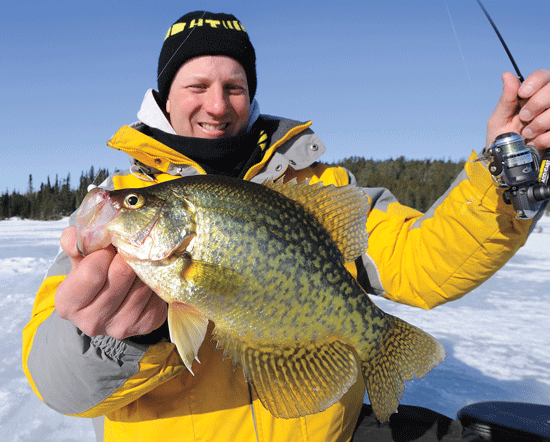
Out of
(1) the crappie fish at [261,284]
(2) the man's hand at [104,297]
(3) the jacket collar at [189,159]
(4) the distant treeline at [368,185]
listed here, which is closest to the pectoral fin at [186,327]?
(1) the crappie fish at [261,284]

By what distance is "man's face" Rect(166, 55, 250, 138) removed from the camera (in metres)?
2.48

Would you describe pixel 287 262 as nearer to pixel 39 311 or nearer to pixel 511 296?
pixel 39 311

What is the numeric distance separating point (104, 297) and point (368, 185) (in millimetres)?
46040

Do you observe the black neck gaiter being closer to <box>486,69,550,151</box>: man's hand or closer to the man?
the man

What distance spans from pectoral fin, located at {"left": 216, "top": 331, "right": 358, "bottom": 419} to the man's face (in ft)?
5.22

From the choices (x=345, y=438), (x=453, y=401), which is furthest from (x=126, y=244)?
(x=453, y=401)

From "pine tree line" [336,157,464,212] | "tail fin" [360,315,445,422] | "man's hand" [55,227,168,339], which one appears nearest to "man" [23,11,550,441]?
"man's hand" [55,227,168,339]

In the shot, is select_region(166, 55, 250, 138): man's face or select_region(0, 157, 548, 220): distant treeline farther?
select_region(0, 157, 548, 220): distant treeline

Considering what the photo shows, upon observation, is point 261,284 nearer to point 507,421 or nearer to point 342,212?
point 342,212

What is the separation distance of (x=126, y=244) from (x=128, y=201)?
0.16 meters

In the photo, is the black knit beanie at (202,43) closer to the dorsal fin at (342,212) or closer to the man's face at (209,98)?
the man's face at (209,98)

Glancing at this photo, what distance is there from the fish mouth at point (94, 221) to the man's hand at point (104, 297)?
3 cm

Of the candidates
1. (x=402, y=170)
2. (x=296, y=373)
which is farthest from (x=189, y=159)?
(x=402, y=170)

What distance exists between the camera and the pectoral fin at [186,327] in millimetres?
1305
